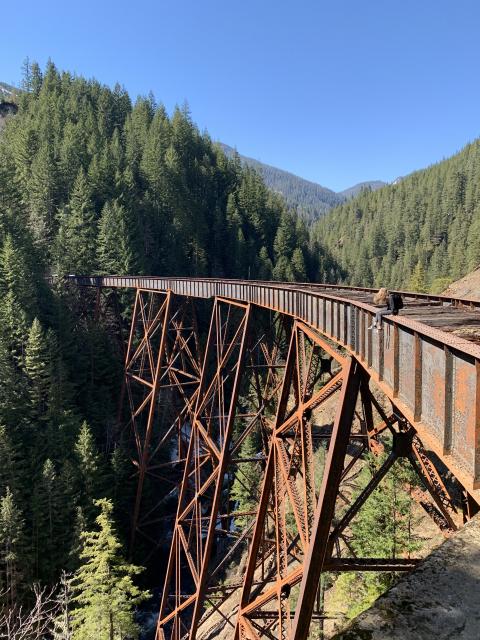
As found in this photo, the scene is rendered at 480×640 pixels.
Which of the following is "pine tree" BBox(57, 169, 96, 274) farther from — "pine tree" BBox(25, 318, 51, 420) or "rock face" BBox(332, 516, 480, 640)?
"rock face" BBox(332, 516, 480, 640)

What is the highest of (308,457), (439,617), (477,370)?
(477,370)

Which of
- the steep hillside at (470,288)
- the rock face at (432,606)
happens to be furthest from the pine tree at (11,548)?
the steep hillside at (470,288)

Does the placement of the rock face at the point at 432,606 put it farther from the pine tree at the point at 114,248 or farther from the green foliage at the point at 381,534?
the pine tree at the point at 114,248

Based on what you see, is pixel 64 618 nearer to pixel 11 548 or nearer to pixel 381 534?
pixel 11 548

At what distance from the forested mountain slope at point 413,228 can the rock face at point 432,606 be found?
3611 inches

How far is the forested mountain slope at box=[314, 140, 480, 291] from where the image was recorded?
101m

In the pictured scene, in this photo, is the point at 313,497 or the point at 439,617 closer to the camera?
the point at 439,617

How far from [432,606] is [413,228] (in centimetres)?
13032

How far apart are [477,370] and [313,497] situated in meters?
5.25

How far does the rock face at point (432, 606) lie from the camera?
4.90 feet

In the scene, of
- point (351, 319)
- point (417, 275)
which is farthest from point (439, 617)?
point (417, 275)

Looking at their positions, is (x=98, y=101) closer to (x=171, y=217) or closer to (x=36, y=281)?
(x=171, y=217)

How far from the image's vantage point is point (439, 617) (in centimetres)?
158

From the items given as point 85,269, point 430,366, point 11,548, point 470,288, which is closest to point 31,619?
point 430,366
